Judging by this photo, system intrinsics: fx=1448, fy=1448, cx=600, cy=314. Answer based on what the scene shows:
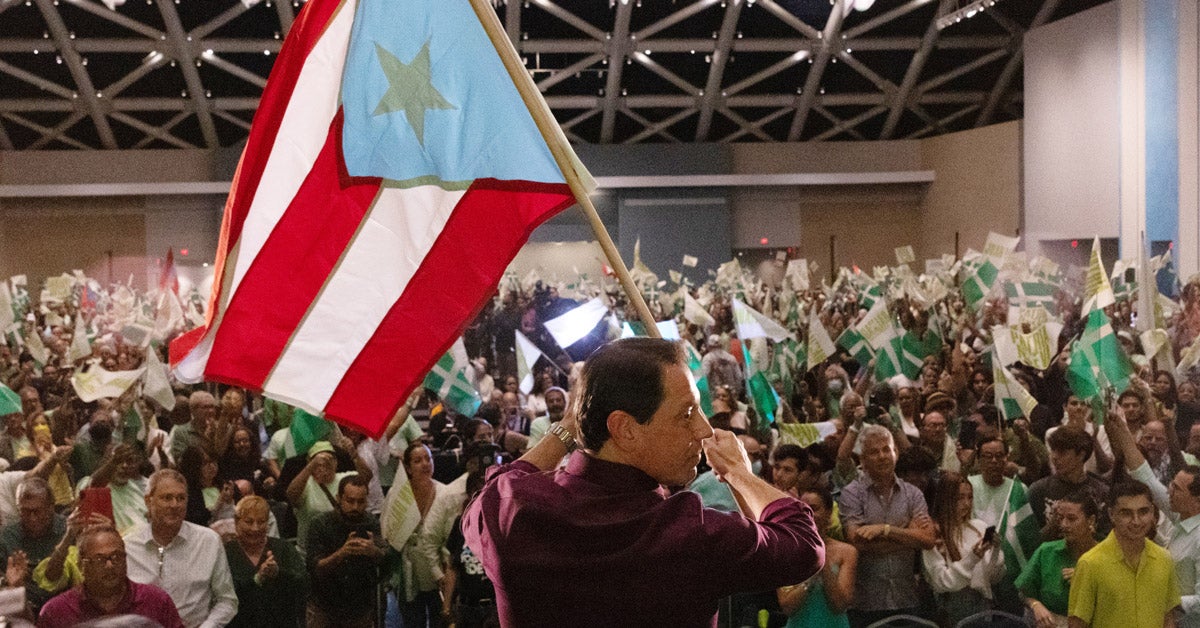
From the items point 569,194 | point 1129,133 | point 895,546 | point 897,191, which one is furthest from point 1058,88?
point 569,194

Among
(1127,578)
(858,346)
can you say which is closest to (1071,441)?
(1127,578)

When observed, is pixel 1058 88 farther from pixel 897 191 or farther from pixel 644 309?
pixel 644 309

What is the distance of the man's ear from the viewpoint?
221cm

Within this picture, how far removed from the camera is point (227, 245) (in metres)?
3.42

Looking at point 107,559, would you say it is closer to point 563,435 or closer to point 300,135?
point 300,135

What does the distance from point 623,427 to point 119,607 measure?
120 inches

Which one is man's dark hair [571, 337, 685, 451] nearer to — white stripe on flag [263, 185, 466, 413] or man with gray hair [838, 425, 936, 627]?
white stripe on flag [263, 185, 466, 413]

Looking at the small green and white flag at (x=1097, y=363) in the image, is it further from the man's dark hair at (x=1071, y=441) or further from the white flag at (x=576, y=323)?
the white flag at (x=576, y=323)

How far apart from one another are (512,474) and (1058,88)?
2449 cm

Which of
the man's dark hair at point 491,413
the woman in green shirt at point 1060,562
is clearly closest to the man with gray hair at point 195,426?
the man's dark hair at point 491,413

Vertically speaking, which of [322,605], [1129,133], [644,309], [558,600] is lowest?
[322,605]

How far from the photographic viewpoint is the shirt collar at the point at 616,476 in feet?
7.24

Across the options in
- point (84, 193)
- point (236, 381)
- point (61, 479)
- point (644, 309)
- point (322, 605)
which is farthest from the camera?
point (84, 193)

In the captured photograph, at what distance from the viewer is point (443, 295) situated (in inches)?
136
